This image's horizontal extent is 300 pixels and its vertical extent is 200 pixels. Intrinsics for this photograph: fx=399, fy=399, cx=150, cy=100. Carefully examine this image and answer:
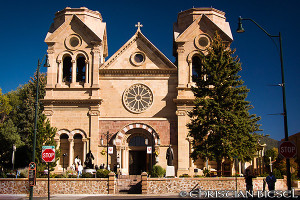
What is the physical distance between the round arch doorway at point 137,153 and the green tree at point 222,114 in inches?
342

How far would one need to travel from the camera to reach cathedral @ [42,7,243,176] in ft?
137

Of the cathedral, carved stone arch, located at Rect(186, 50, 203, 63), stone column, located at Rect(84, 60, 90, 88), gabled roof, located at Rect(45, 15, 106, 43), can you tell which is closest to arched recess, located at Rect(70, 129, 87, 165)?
the cathedral

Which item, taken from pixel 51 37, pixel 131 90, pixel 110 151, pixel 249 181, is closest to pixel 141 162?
pixel 110 151

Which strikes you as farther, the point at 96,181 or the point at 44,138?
the point at 44,138

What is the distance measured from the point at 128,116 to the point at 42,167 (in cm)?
1176

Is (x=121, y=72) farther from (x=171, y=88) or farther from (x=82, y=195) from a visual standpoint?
(x=82, y=195)

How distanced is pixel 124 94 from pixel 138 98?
1.59m

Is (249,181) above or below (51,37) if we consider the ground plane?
below

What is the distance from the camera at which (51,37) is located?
43.9 metres

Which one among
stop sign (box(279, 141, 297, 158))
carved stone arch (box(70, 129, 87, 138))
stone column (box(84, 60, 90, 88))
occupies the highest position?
stone column (box(84, 60, 90, 88))

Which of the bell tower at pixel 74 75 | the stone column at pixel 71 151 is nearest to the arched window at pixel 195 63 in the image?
the bell tower at pixel 74 75

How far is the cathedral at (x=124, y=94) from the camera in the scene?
41781mm

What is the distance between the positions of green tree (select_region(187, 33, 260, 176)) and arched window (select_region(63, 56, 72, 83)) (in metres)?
15.9

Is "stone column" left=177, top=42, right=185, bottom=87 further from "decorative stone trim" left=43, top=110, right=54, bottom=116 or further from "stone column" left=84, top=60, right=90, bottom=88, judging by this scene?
"decorative stone trim" left=43, top=110, right=54, bottom=116
